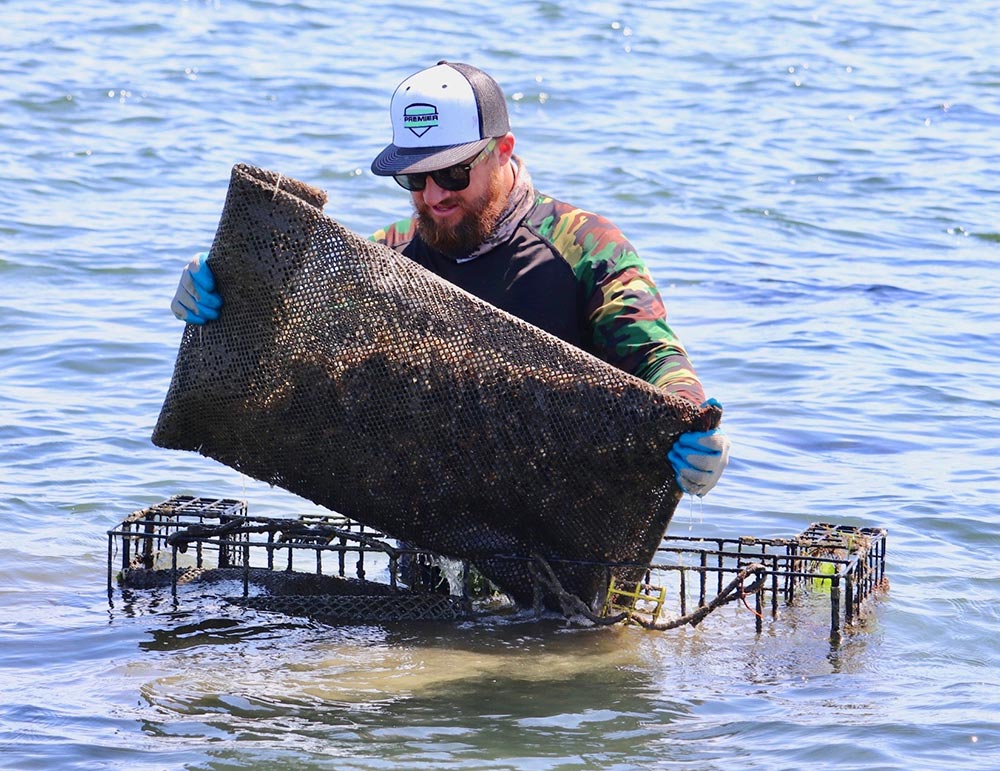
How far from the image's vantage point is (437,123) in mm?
4715

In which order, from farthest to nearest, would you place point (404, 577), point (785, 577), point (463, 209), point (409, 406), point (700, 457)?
1. point (404, 577)
2. point (785, 577)
3. point (463, 209)
4. point (409, 406)
5. point (700, 457)

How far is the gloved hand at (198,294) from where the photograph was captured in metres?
4.53

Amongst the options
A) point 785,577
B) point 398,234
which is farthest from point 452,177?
point 785,577

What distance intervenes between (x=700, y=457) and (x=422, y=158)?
4.33 feet

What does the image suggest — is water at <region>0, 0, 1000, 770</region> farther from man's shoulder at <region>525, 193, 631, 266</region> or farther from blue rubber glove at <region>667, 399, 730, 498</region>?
man's shoulder at <region>525, 193, 631, 266</region>

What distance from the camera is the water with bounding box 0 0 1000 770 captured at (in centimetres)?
416

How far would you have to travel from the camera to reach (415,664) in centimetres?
452

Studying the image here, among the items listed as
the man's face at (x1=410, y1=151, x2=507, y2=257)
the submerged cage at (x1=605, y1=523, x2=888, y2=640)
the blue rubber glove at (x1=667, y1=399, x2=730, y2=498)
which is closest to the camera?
the blue rubber glove at (x1=667, y1=399, x2=730, y2=498)

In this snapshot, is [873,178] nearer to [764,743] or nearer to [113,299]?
[113,299]

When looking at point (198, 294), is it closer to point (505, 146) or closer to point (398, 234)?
point (398, 234)

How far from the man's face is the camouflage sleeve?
213 mm

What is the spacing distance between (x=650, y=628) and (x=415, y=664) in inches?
29.3

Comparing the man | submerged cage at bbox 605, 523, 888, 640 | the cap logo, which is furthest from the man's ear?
submerged cage at bbox 605, 523, 888, 640

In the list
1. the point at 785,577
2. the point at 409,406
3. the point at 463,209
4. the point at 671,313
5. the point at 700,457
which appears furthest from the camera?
the point at 671,313
